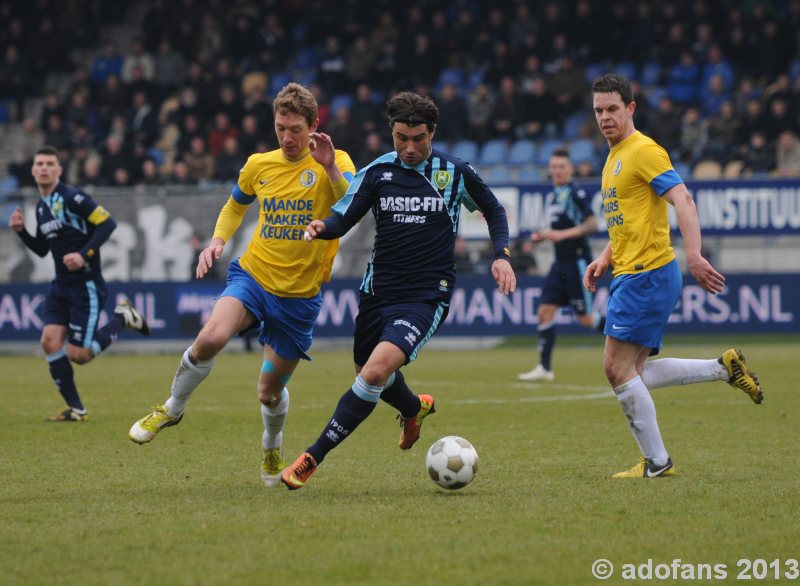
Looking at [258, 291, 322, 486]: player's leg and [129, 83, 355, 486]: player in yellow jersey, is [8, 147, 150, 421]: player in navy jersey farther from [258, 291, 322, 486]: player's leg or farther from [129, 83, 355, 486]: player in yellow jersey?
[258, 291, 322, 486]: player's leg

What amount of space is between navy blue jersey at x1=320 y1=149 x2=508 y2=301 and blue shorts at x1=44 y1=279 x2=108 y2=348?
4.94 metres

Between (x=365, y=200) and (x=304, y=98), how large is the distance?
2.65 feet

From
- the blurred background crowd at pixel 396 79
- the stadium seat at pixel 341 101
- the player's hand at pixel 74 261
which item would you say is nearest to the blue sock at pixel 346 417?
the player's hand at pixel 74 261

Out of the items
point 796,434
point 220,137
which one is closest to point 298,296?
point 796,434

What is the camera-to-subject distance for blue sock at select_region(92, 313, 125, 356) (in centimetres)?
1211

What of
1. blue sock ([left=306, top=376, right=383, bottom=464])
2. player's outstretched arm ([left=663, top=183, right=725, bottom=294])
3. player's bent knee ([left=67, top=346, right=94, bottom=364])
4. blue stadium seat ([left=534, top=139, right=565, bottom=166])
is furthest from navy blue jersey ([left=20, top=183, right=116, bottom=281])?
blue stadium seat ([left=534, top=139, right=565, bottom=166])

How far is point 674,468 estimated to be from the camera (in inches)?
310

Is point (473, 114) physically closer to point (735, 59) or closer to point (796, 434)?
point (735, 59)

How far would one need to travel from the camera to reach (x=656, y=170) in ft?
24.2

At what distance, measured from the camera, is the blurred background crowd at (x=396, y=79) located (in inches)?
939

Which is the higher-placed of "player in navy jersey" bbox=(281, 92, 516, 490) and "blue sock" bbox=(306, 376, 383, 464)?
"player in navy jersey" bbox=(281, 92, 516, 490)

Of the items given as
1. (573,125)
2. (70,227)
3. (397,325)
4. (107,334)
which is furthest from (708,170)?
(397,325)

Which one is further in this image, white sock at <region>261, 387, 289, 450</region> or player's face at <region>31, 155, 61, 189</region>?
player's face at <region>31, 155, 61, 189</region>

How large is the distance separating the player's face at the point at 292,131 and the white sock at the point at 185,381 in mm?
1395
